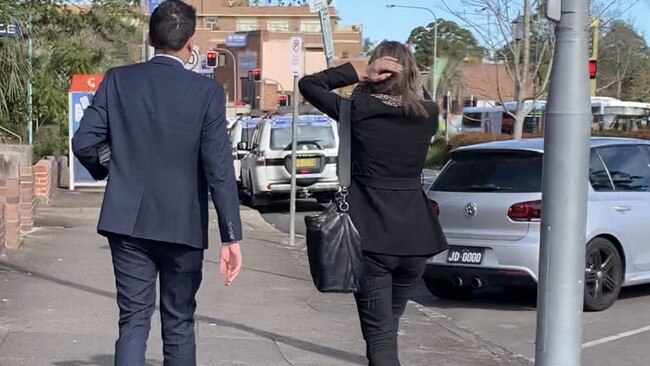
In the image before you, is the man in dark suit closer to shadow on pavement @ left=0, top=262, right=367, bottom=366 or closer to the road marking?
shadow on pavement @ left=0, top=262, right=367, bottom=366

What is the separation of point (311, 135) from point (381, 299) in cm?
1563

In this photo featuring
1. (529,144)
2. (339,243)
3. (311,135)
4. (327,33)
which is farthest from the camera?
(311,135)

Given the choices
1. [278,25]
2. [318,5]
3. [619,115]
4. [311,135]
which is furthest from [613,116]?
[278,25]

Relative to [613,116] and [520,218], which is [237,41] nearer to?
[613,116]

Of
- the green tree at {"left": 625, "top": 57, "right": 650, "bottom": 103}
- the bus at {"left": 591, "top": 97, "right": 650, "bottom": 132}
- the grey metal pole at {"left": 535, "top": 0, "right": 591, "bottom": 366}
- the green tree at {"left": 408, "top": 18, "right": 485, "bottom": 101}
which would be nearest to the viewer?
the grey metal pole at {"left": 535, "top": 0, "right": 591, "bottom": 366}

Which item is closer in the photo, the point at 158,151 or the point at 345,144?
the point at 158,151

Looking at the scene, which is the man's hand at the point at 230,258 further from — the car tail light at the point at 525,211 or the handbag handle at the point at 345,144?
the car tail light at the point at 525,211

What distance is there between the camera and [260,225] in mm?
17531

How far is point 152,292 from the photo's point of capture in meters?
4.93

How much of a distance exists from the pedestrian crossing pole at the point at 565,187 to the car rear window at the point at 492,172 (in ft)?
14.4

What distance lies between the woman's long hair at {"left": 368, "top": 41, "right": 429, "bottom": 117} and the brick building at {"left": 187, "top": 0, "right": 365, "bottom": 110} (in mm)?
65589

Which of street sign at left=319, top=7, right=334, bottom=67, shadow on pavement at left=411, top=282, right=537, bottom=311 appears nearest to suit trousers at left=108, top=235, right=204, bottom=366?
shadow on pavement at left=411, top=282, right=537, bottom=311

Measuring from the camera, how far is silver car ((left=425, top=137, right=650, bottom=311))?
9398 mm

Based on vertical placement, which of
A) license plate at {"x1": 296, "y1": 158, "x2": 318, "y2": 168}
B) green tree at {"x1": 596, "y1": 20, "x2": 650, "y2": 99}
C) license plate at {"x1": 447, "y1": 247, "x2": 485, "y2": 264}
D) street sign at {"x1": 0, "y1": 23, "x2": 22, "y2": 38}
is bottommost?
license plate at {"x1": 447, "y1": 247, "x2": 485, "y2": 264}
